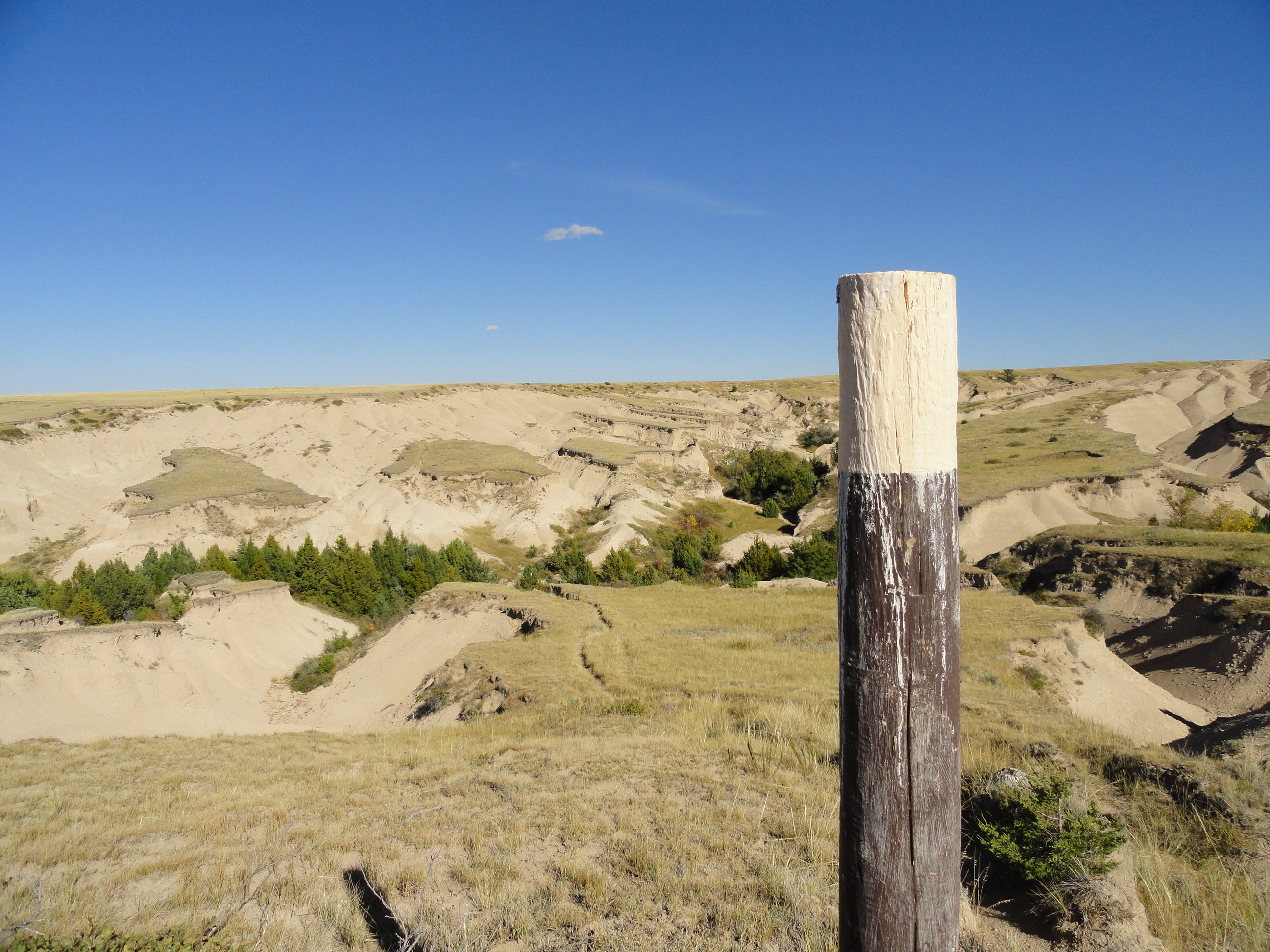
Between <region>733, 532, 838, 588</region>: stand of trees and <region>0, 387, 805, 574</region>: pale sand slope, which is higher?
<region>0, 387, 805, 574</region>: pale sand slope

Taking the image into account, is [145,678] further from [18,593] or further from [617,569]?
[617,569]

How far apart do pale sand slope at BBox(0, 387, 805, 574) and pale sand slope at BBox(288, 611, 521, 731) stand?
1695 cm

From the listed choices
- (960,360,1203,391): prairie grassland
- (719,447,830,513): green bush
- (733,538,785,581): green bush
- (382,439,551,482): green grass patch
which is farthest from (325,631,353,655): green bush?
(960,360,1203,391): prairie grassland

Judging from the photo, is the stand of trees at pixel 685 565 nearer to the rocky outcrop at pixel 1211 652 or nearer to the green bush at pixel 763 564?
the green bush at pixel 763 564

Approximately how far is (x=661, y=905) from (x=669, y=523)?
36.2 meters

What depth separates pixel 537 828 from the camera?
18.4ft

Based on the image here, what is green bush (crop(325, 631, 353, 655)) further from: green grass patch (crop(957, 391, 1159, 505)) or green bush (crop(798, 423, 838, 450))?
green bush (crop(798, 423, 838, 450))

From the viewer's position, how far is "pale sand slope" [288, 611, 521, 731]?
642 inches

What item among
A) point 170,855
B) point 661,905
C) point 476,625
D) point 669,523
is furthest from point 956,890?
point 669,523

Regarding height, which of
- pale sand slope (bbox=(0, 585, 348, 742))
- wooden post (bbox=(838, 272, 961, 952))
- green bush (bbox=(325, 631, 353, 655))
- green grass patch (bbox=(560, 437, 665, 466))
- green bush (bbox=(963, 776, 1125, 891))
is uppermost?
wooden post (bbox=(838, 272, 961, 952))

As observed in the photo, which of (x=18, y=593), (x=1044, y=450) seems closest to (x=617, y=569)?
(x=18, y=593)

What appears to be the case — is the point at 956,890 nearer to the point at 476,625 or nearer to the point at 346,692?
the point at 476,625

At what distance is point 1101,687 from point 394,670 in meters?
17.0

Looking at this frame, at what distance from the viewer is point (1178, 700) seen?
13.9m
